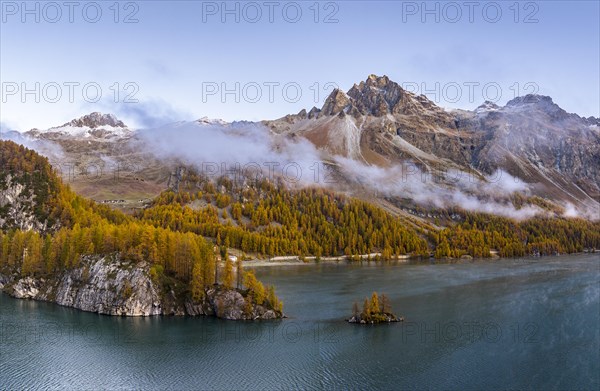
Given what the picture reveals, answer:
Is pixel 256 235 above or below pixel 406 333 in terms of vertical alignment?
above

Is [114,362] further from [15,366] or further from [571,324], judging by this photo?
[571,324]

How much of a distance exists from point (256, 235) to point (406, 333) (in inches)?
4913

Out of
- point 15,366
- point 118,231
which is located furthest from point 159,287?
point 15,366

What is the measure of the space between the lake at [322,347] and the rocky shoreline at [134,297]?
2.59m

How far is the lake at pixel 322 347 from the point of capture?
56.6 metres

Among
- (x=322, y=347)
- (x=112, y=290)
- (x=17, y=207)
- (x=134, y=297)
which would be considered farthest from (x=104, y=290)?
(x=17, y=207)

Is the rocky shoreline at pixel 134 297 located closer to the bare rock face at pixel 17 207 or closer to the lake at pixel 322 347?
the lake at pixel 322 347

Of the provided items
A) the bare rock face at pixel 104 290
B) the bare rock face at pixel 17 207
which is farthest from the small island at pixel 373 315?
the bare rock face at pixel 17 207

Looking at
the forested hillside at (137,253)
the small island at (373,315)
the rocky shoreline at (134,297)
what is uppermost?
the forested hillside at (137,253)

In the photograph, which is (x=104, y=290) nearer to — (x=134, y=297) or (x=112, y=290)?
(x=112, y=290)

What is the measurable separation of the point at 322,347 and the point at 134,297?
3846cm

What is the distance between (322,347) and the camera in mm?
68000

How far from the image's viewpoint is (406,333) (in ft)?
247

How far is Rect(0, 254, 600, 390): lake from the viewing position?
5659 cm
